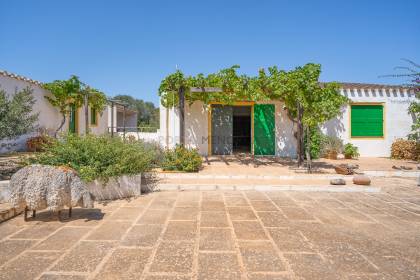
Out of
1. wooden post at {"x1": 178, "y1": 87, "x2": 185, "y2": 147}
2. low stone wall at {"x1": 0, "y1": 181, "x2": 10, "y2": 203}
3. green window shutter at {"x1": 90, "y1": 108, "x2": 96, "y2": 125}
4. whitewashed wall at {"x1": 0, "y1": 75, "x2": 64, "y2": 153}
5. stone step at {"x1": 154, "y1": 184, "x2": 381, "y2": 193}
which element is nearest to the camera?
low stone wall at {"x1": 0, "y1": 181, "x2": 10, "y2": 203}

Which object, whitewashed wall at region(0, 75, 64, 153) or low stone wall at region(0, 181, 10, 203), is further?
whitewashed wall at region(0, 75, 64, 153)

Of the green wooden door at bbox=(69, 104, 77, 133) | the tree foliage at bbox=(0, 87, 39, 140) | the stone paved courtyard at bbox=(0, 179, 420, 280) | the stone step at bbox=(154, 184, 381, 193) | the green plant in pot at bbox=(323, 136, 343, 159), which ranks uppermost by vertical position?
the green wooden door at bbox=(69, 104, 77, 133)

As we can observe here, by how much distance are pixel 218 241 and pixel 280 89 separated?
237 inches

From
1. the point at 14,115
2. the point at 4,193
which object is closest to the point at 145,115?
the point at 14,115

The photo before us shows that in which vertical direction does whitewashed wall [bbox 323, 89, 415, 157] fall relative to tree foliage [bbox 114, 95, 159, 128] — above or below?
below

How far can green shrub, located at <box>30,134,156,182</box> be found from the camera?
4957mm

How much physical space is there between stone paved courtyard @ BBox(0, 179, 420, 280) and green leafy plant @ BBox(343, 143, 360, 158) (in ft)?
20.1

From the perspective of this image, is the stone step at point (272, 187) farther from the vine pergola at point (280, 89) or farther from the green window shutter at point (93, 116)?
the green window shutter at point (93, 116)

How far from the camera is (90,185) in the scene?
493 cm

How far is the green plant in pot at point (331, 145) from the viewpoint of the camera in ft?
36.0

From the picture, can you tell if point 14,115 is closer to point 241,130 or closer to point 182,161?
point 182,161

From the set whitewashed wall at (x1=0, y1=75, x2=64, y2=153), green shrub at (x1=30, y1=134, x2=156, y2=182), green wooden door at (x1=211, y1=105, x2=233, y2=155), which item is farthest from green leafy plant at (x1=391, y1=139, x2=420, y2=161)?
whitewashed wall at (x1=0, y1=75, x2=64, y2=153)

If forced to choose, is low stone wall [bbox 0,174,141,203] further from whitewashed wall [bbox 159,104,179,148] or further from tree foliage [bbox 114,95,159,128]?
tree foliage [bbox 114,95,159,128]

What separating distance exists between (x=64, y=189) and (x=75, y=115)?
12921 millimetres
